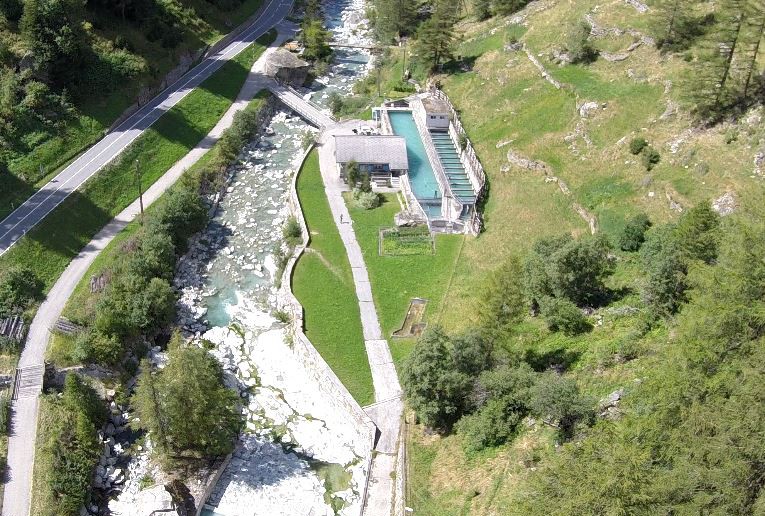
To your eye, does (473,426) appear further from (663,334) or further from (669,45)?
(669,45)

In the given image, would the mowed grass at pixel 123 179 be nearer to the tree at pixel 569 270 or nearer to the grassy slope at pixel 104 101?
the grassy slope at pixel 104 101

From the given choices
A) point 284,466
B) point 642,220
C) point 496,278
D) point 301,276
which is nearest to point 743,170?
point 642,220

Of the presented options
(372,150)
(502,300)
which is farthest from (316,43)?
(502,300)

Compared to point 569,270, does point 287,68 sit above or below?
above

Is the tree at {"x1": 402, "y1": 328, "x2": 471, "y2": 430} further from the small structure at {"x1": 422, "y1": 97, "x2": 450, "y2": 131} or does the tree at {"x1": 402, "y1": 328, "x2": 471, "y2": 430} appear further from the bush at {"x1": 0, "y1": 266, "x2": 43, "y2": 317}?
the small structure at {"x1": 422, "y1": 97, "x2": 450, "y2": 131}

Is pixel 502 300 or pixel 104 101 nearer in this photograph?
pixel 502 300

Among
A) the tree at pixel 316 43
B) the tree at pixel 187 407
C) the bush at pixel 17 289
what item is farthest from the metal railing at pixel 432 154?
the bush at pixel 17 289

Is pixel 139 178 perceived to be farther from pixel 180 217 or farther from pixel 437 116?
pixel 437 116

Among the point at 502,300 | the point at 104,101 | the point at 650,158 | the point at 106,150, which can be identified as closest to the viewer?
the point at 502,300
